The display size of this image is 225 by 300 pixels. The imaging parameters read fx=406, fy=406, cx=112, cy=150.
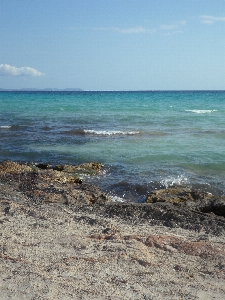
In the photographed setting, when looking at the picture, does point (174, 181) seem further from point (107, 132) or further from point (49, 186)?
point (107, 132)

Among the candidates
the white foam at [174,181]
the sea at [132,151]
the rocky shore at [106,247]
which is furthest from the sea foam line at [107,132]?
the rocky shore at [106,247]

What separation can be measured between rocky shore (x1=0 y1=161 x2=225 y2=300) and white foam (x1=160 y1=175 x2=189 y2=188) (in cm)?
227

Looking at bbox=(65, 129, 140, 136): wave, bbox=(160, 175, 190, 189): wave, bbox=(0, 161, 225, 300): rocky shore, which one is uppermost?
bbox=(65, 129, 140, 136): wave

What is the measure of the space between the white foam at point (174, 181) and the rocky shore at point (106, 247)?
2.27 meters

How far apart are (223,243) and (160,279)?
1745 mm

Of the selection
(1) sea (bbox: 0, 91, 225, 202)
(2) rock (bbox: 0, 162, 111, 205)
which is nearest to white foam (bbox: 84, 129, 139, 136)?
(1) sea (bbox: 0, 91, 225, 202)

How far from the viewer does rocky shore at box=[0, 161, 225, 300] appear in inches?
183

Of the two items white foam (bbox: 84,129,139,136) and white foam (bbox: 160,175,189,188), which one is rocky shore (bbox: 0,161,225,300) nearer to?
white foam (bbox: 160,175,189,188)

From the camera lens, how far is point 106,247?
227 inches

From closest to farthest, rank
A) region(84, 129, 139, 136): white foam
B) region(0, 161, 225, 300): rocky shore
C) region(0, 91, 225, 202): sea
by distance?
1. region(0, 161, 225, 300): rocky shore
2. region(0, 91, 225, 202): sea
3. region(84, 129, 139, 136): white foam

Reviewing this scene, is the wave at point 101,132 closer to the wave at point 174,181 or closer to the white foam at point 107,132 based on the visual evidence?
the white foam at point 107,132

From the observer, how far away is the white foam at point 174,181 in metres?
11.3

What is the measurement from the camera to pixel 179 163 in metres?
13.8

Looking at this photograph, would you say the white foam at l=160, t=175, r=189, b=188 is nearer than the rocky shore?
No
